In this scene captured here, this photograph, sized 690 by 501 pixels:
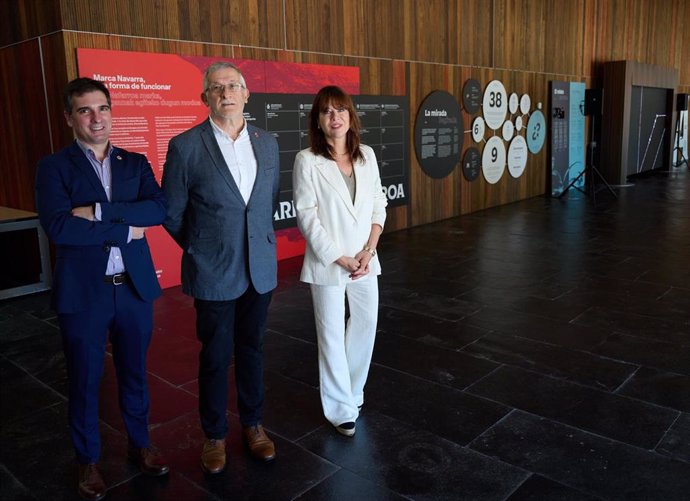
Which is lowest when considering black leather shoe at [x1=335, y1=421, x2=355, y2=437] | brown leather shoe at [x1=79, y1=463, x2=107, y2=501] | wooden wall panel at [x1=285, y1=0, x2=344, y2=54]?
black leather shoe at [x1=335, y1=421, x2=355, y2=437]

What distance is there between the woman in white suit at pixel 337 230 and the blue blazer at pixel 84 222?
0.63m

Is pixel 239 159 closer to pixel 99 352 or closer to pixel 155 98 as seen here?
pixel 99 352

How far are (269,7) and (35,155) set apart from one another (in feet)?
8.03

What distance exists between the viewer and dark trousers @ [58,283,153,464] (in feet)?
6.86

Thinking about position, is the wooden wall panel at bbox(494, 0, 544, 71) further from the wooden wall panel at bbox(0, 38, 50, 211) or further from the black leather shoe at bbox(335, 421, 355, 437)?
the black leather shoe at bbox(335, 421, 355, 437)

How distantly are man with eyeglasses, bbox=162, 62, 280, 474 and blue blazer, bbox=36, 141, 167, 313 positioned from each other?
149 mm

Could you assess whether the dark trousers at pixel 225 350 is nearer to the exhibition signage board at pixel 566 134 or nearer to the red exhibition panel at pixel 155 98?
the red exhibition panel at pixel 155 98

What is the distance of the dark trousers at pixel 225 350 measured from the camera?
7.48 feet

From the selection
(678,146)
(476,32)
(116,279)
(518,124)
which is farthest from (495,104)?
(678,146)

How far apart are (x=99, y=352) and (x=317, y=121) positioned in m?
1.18

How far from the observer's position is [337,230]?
2.52 metres

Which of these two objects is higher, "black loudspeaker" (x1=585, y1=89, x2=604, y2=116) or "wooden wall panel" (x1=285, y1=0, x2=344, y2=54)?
"wooden wall panel" (x1=285, y1=0, x2=344, y2=54)

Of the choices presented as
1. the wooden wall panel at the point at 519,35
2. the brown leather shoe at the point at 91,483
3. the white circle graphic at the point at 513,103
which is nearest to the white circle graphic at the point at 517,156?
the white circle graphic at the point at 513,103

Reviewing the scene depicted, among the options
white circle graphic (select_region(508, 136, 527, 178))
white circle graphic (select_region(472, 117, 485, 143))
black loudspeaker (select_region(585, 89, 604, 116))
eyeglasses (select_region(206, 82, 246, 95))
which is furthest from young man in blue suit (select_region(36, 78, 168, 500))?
black loudspeaker (select_region(585, 89, 604, 116))
